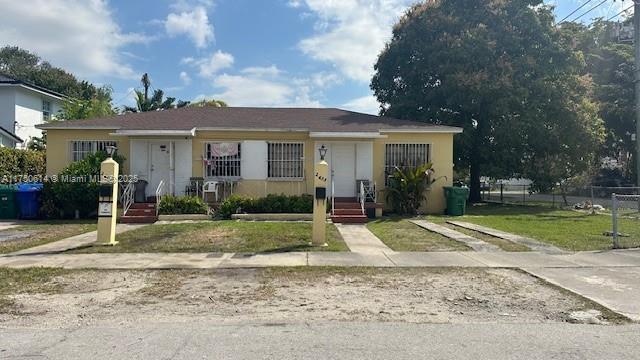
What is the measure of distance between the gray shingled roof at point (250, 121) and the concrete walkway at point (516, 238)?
5.04 metres

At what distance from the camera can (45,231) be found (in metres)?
13.3

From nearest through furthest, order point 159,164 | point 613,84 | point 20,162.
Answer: point 159,164 < point 20,162 < point 613,84

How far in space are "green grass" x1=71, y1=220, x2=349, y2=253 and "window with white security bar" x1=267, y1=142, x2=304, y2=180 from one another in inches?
164

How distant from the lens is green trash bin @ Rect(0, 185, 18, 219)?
1645cm

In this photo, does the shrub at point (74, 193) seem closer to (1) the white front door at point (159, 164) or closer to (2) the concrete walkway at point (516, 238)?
(1) the white front door at point (159, 164)

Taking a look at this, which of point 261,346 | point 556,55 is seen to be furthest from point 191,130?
point 556,55

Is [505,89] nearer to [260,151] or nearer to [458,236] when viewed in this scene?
[260,151]

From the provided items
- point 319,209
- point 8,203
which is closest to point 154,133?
point 8,203

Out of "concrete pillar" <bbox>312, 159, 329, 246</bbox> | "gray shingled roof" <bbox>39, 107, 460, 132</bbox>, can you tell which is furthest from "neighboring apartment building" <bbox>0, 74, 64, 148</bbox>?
"concrete pillar" <bbox>312, 159, 329, 246</bbox>

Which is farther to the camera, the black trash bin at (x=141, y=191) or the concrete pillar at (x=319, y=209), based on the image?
the black trash bin at (x=141, y=191)

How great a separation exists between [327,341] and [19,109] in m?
33.5

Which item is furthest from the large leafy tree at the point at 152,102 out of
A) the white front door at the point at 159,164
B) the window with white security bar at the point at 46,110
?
the white front door at the point at 159,164

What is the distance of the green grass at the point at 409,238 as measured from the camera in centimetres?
1080

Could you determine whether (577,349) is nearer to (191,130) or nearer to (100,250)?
(100,250)
